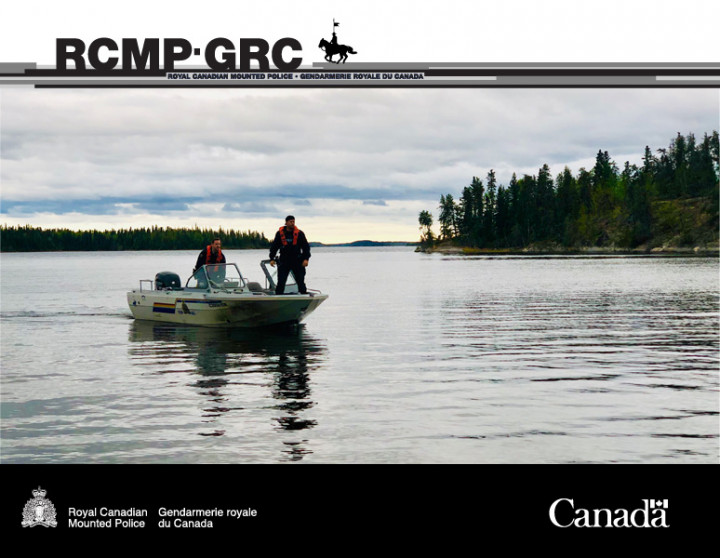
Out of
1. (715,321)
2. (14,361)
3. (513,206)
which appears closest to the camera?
(14,361)

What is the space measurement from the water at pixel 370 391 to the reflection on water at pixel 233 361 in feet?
0.21

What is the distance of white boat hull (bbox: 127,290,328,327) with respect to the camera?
81.5ft

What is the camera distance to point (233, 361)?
64.0 ft

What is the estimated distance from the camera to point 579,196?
193000 millimetres

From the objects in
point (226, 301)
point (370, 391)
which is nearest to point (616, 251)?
point (226, 301)

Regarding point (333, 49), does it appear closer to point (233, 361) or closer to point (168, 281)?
point (233, 361)

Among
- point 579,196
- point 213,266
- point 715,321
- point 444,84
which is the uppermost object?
point 579,196

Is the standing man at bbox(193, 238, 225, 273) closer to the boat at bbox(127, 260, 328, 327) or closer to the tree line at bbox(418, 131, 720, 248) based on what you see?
the boat at bbox(127, 260, 328, 327)

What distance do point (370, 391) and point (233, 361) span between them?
18.8 ft
